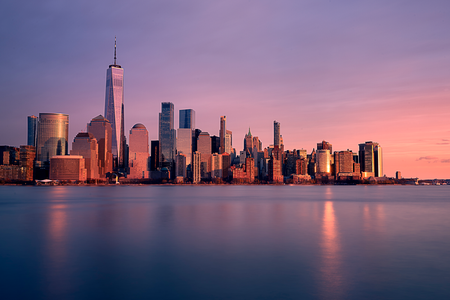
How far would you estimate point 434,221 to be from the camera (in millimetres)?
69500

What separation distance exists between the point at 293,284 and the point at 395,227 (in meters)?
41.1

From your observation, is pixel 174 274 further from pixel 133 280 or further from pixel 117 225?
pixel 117 225

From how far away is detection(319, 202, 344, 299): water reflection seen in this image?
2527 centimetres

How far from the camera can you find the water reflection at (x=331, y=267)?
25.3 metres

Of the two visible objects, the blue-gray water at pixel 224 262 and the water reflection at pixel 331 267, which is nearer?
the water reflection at pixel 331 267

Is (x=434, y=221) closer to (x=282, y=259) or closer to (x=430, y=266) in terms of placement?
(x=430, y=266)

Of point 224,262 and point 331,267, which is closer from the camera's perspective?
point 331,267

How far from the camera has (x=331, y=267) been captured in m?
32.4

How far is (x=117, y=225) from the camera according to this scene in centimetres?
6159

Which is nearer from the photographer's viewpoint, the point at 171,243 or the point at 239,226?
the point at 171,243

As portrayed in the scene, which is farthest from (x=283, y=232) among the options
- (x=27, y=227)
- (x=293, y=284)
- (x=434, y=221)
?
(x=27, y=227)

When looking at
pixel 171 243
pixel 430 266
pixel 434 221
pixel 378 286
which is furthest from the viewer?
pixel 434 221

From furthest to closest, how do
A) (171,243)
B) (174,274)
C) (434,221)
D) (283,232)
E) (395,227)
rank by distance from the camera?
(434,221) → (395,227) → (283,232) → (171,243) → (174,274)

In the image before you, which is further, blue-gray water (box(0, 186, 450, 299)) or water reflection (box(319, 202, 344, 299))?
blue-gray water (box(0, 186, 450, 299))
